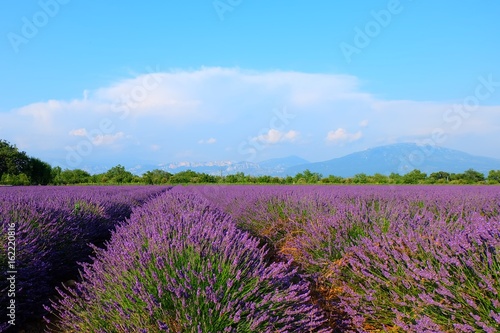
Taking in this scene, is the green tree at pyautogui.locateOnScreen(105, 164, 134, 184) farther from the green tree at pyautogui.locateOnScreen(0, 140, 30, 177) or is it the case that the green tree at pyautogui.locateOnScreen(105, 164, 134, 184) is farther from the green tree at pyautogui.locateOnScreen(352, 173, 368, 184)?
the green tree at pyautogui.locateOnScreen(352, 173, 368, 184)

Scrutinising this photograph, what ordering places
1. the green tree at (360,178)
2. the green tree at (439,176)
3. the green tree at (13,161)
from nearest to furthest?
the green tree at (439,176)
the green tree at (360,178)
the green tree at (13,161)

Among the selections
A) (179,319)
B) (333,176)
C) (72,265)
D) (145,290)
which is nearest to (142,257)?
(145,290)

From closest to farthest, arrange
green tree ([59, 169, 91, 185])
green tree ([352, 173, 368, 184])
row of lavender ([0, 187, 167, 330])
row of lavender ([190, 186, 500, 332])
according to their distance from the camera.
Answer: row of lavender ([190, 186, 500, 332]) < row of lavender ([0, 187, 167, 330]) < green tree ([352, 173, 368, 184]) < green tree ([59, 169, 91, 185])

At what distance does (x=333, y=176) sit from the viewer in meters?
26.4

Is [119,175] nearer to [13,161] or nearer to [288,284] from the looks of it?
[13,161]

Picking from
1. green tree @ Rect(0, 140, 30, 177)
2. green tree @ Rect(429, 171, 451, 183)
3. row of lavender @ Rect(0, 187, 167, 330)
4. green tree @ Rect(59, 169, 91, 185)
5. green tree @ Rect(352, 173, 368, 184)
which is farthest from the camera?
green tree @ Rect(59, 169, 91, 185)

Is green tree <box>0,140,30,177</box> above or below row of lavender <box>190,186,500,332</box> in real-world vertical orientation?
above

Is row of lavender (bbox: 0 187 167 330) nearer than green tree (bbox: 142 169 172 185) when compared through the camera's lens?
Yes

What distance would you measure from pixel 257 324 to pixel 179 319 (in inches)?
15.7

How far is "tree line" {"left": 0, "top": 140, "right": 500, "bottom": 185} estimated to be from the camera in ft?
84.1

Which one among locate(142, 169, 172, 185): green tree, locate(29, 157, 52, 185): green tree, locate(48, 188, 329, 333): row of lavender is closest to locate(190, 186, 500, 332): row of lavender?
locate(48, 188, 329, 333): row of lavender

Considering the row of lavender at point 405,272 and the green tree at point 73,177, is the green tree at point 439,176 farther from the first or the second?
the green tree at point 73,177

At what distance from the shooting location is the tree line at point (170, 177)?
84.1 ft

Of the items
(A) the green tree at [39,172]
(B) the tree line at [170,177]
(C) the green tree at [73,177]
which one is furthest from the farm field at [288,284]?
(A) the green tree at [39,172]
